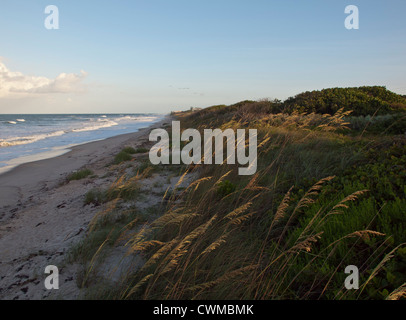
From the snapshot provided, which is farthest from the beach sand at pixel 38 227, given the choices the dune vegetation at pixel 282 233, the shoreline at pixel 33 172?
the dune vegetation at pixel 282 233

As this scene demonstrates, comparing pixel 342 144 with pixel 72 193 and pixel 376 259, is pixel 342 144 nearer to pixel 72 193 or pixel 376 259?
pixel 376 259

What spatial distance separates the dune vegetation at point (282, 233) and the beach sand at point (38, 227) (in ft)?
1.41

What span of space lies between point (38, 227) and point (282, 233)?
411 centimetres

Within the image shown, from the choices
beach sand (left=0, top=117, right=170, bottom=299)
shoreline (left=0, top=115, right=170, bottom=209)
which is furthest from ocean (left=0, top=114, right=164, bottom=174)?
beach sand (left=0, top=117, right=170, bottom=299)

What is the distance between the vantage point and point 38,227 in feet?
13.5

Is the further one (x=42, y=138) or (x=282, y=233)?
(x=42, y=138)

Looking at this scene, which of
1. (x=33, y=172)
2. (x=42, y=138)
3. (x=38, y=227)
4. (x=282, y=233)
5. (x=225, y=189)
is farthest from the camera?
(x=42, y=138)

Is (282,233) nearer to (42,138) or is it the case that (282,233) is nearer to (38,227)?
(38,227)

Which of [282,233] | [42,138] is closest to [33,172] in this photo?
[282,233]

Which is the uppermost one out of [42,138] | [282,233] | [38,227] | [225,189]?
[42,138]

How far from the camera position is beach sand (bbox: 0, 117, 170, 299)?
102 inches

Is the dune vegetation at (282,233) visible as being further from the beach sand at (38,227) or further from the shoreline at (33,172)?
the shoreline at (33,172)
